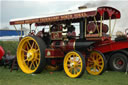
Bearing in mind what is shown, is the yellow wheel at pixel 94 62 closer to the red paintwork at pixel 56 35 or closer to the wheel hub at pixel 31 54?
the red paintwork at pixel 56 35

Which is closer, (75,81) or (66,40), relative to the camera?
(75,81)

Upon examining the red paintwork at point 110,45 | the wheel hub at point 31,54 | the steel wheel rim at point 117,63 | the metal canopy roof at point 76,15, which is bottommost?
the steel wheel rim at point 117,63

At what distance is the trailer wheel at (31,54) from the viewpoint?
6.42 metres

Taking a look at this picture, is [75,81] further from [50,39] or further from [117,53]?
[117,53]

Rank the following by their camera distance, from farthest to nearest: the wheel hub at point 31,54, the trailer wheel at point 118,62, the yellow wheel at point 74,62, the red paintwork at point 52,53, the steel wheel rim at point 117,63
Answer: the steel wheel rim at point 117,63, the trailer wheel at point 118,62, the wheel hub at point 31,54, the red paintwork at point 52,53, the yellow wheel at point 74,62

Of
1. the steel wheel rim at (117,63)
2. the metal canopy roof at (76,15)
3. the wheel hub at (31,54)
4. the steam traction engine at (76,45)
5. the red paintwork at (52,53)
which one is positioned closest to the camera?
the metal canopy roof at (76,15)

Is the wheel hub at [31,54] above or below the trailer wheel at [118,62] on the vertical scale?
above

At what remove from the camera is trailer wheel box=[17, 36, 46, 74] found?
6.42 metres

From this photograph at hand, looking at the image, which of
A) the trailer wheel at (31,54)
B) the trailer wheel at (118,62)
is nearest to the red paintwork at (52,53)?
the trailer wheel at (31,54)

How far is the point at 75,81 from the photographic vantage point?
525 centimetres

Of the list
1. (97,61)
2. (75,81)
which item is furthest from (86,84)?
(97,61)

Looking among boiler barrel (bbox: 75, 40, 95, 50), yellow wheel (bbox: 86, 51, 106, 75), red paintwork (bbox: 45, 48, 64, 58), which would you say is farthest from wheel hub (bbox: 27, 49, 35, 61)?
yellow wheel (bbox: 86, 51, 106, 75)

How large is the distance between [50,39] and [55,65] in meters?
0.94

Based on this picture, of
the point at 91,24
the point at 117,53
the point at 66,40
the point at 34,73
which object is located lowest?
the point at 34,73
